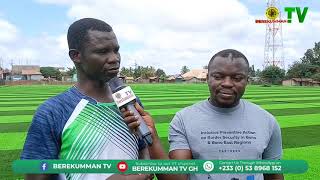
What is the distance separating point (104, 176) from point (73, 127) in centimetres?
28

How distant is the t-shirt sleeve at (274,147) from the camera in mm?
2602

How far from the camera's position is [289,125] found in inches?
472

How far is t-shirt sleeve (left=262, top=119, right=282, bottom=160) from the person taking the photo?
2.60m

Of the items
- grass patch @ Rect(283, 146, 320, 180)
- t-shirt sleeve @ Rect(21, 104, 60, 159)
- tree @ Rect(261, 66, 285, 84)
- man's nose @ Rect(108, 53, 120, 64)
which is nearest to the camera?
t-shirt sleeve @ Rect(21, 104, 60, 159)

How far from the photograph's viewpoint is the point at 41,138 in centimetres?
203

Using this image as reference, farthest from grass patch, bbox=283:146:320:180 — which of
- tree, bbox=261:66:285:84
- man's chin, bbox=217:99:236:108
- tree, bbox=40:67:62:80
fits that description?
tree, bbox=40:67:62:80

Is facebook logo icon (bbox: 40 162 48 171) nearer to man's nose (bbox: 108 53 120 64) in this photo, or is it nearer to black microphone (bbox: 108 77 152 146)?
black microphone (bbox: 108 77 152 146)

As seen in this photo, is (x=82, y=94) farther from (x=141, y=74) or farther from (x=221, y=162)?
(x=141, y=74)

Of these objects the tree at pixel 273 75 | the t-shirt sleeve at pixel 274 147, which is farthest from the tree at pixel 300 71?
the t-shirt sleeve at pixel 274 147

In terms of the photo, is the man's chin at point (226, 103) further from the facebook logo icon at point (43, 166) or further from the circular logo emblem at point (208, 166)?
the facebook logo icon at point (43, 166)

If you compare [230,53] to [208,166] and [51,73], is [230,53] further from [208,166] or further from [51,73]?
[51,73]

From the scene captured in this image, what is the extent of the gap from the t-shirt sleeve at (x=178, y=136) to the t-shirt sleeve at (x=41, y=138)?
0.79 meters

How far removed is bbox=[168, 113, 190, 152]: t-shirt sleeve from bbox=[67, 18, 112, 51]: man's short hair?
746 millimetres

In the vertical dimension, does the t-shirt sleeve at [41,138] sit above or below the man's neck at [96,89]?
below
